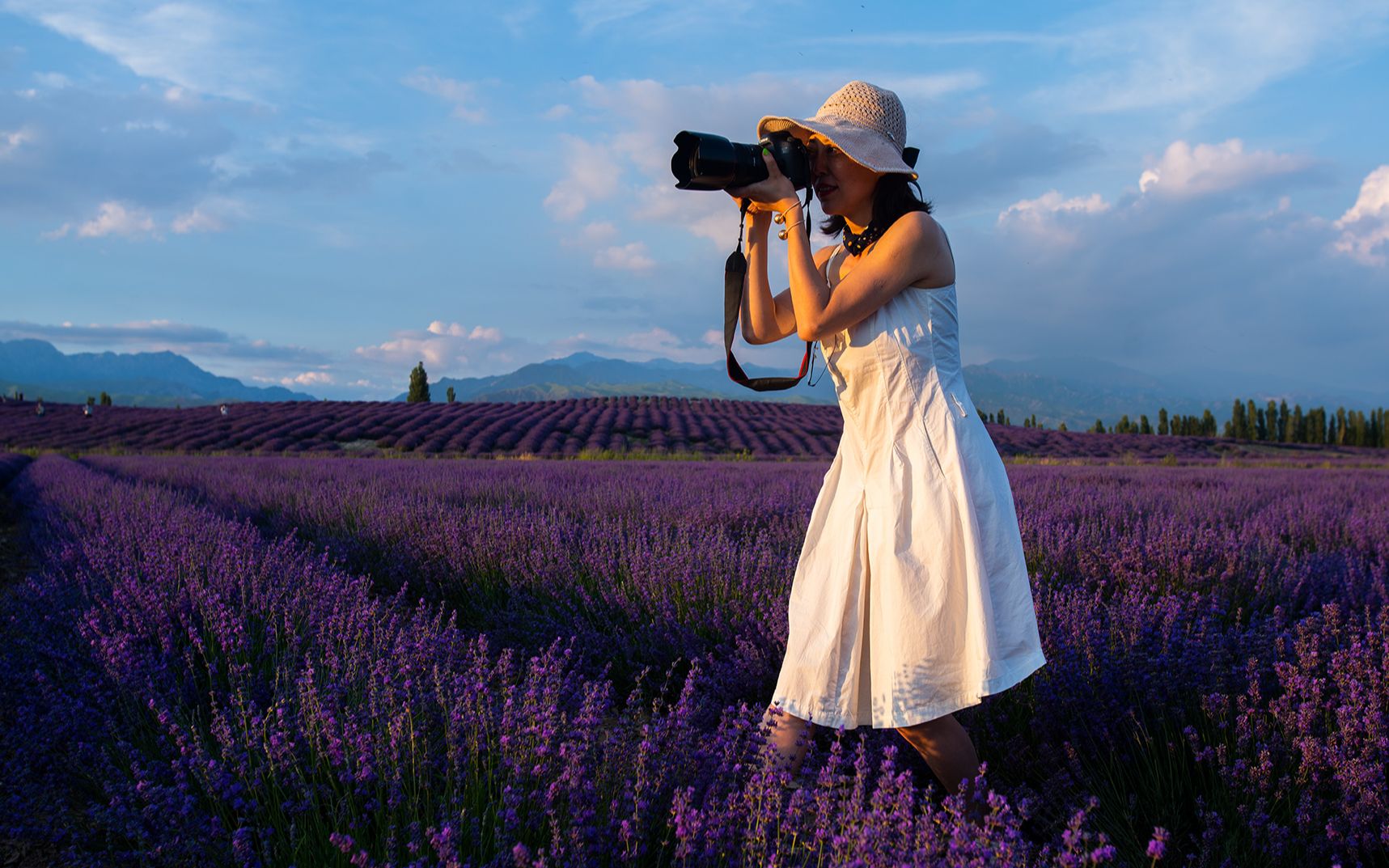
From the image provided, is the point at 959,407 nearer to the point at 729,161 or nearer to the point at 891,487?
the point at 891,487

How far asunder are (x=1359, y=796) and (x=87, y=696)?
10.0ft

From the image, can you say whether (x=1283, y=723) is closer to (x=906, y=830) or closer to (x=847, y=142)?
(x=906, y=830)

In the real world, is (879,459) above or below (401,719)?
above

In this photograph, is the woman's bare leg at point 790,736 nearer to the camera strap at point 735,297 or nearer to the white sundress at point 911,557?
the white sundress at point 911,557

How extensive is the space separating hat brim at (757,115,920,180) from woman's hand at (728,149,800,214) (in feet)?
0.29

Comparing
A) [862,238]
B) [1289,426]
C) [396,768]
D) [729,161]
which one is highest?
[1289,426]

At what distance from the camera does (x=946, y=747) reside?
1.49m

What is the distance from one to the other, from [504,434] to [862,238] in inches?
847

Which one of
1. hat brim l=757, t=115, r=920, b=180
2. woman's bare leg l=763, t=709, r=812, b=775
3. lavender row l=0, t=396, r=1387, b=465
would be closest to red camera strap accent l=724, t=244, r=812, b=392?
hat brim l=757, t=115, r=920, b=180

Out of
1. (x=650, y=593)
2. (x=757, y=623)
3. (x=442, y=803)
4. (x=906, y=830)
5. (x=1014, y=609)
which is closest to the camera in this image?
(x=906, y=830)

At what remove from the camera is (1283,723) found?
70.5 inches

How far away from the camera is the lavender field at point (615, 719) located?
133 centimetres

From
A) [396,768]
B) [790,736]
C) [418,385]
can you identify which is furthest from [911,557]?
[418,385]

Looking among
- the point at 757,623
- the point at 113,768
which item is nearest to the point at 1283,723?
the point at 757,623
